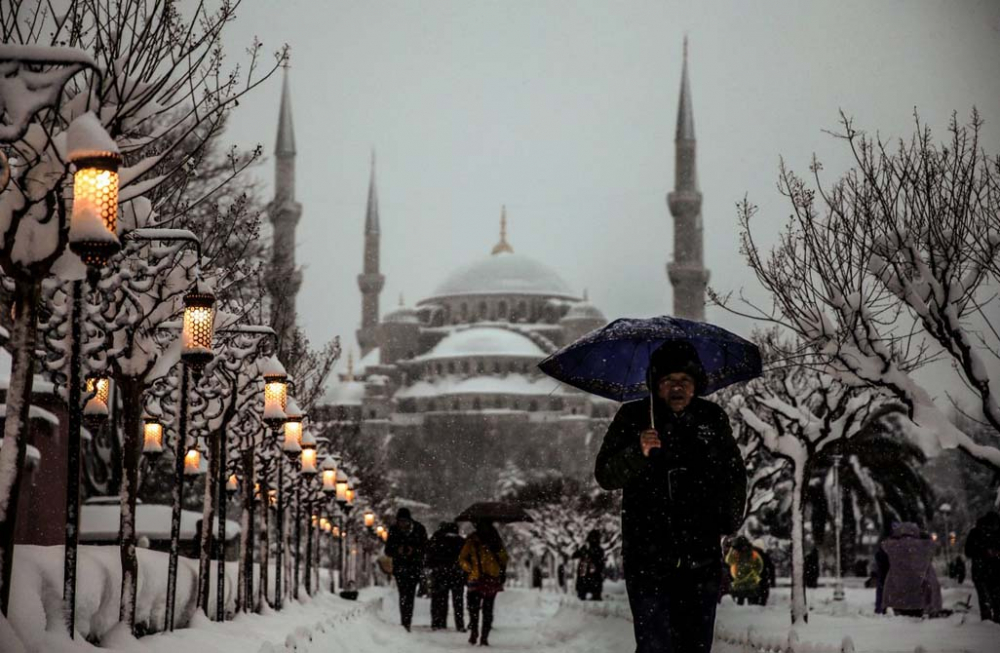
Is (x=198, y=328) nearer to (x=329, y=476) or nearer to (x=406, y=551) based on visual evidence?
(x=406, y=551)

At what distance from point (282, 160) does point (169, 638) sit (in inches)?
3184

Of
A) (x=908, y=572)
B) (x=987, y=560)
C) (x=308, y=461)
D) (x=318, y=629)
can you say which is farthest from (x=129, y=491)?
(x=908, y=572)

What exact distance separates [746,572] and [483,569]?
8.84 metres

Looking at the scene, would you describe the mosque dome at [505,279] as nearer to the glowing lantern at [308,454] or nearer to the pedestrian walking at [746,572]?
the pedestrian walking at [746,572]

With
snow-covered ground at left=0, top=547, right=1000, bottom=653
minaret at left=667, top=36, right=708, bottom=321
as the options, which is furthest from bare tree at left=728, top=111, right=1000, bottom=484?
minaret at left=667, top=36, right=708, bottom=321

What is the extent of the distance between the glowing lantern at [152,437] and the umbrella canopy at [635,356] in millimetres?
8604

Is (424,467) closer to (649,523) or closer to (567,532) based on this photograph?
(567,532)

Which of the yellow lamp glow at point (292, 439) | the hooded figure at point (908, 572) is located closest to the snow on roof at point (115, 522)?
the yellow lamp glow at point (292, 439)

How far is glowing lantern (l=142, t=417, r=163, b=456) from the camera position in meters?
15.7

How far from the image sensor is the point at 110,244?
6.41 metres

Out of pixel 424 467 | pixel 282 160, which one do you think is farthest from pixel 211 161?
pixel 424 467

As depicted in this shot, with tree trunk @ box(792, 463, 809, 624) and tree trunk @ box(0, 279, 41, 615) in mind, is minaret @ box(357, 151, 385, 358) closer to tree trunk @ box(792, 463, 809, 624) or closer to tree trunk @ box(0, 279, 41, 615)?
tree trunk @ box(792, 463, 809, 624)

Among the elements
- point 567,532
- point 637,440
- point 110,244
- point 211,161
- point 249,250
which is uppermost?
point 211,161

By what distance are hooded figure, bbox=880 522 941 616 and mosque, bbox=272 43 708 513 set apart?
3174 inches
